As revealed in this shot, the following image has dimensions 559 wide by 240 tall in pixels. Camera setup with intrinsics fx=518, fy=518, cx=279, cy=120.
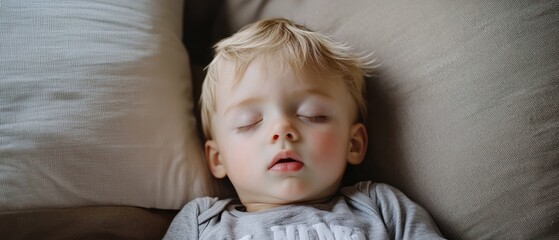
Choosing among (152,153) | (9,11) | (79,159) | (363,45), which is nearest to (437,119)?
(363,45)

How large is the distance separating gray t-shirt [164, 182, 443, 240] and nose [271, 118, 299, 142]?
0.45 ft

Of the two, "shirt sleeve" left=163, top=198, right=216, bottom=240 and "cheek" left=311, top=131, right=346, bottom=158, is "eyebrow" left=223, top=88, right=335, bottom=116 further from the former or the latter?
"shirt sleeve" left=163, top=198, right=216, bottom=240

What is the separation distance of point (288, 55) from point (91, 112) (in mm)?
383

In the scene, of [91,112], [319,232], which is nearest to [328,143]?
[319,232]

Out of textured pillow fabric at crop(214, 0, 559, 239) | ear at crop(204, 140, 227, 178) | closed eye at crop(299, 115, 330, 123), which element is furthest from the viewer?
A: ear at crop(204, 140, 227, 178)

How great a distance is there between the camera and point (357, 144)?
3.51 feet

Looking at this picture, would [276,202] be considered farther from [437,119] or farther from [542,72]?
[542,72]

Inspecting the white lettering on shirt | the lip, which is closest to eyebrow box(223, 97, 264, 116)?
the lip

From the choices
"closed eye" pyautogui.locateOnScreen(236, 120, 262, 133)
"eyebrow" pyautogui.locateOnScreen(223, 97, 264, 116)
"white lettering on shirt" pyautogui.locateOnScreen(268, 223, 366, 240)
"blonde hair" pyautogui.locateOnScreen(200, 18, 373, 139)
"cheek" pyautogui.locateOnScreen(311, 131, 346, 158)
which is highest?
"blonde hair" pyautogui.locateOnScreen(200, 18, 373, 139)

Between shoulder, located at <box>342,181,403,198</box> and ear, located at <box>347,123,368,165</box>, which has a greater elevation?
ear, located at <box>347,123,368,165</box>

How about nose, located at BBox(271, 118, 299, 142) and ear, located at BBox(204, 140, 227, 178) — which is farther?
ear, located at BBox(204, 140, 227, 178)

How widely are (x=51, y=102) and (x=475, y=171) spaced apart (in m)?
0.76

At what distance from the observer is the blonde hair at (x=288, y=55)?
3.29 feet

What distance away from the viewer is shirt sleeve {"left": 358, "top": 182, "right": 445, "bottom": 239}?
35.1 inches
